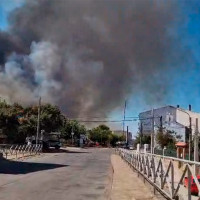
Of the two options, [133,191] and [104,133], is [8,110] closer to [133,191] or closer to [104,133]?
[133,191]

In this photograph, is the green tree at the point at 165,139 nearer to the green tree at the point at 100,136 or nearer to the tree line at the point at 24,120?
the tree line at the point at 24,120

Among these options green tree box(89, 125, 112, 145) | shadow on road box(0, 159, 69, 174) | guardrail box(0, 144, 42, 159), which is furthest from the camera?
green tree box(89, 125, 112, 145)

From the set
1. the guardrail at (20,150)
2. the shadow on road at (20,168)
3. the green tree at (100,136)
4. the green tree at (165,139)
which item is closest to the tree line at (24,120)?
the guardrail at (20,150)

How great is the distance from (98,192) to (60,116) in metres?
61.6

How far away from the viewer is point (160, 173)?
40.0ft

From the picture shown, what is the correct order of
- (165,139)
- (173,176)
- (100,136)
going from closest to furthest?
(173,176)
(165,139)
(100,136)

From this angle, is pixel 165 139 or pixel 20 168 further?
pixel 165 139

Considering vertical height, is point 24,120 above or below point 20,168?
above

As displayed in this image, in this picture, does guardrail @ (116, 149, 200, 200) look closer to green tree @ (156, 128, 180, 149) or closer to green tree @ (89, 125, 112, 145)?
green tree @ (156, 128, 180, 149)

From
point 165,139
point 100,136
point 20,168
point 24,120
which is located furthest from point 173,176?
point 100,136

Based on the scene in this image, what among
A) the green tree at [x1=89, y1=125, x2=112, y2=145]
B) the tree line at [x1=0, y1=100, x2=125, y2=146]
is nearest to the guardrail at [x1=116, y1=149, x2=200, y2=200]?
the tree line at [x1=0, y1=100, x2=125, y2=146]

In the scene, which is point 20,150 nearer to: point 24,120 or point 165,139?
point 24,120

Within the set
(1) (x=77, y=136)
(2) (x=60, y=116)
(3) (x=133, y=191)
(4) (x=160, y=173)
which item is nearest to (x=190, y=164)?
(4) (x=160, y=173)

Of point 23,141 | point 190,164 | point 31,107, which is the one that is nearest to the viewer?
point 190,164
